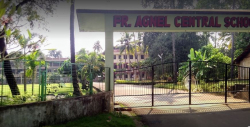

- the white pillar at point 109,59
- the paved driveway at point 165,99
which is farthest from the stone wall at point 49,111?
the paved driveway at point 165,99

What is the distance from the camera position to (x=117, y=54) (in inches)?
1943

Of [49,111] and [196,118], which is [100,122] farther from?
[196,118]

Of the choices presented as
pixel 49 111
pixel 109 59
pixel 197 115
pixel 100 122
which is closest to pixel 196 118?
pixel 197 115

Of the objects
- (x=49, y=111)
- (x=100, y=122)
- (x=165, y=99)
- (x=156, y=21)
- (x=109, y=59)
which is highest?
(x=156, y=21)

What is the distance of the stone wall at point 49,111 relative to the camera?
538cm

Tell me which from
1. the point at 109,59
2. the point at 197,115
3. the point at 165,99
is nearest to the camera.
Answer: the point at 197,115

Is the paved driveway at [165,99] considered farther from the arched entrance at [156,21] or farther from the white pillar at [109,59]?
the arched entrance at [156,21]

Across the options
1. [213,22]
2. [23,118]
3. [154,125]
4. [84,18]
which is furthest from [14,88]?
[213,22]

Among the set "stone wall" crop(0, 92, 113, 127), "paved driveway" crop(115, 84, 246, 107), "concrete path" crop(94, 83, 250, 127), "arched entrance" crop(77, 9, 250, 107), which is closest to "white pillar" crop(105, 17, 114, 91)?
"arched entrance" crop(77, 9, 250, 107)

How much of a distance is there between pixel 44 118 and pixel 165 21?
21.4 ft

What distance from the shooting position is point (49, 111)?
5.98 meters

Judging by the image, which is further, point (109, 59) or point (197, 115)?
point (109, 59)

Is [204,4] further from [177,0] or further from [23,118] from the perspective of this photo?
[23,118]

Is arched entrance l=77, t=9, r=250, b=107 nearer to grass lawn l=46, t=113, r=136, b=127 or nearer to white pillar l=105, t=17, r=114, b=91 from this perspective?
white pillar l=105, t=17, r=114, b=91
